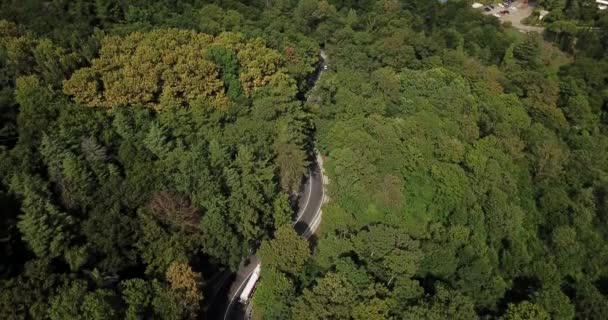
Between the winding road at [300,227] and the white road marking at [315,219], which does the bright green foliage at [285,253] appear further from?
the white road marking at [315,219]

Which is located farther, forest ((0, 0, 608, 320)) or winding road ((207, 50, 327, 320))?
winding road ((207, 50, 327, 320))

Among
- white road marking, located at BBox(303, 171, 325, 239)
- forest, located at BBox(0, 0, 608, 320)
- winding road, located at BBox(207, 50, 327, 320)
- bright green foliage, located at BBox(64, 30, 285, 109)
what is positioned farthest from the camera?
bright green foliage, located at BBox(64, 30, 285, 109)

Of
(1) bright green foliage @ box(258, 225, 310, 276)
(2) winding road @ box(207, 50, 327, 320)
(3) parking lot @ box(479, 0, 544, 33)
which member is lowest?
(2) winding road @ box(207, 50, 327, 320)

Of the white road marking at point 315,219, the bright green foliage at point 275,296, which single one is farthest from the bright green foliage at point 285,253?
the white road marking at point 315,219

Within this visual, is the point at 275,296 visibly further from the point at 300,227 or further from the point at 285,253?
the point at 300,227

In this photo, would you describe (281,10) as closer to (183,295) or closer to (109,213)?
(109,213)

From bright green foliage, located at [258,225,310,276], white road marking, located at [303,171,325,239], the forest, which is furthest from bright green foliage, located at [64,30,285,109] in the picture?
bright green foliage, located at [258,225,310,276]

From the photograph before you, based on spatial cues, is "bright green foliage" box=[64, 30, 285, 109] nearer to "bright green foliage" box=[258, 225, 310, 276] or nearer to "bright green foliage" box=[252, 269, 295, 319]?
"bright green foliage" box=[258, 225, 310, 276]
